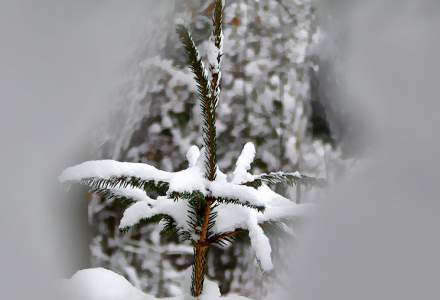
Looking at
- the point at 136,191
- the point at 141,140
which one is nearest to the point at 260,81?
the point at 141,140

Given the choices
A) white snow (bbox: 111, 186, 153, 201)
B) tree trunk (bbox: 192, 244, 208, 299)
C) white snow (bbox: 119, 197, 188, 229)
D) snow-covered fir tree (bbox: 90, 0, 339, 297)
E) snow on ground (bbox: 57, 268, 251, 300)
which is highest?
snow-covered fir tree (bbox: 90, 0, 339, 297)

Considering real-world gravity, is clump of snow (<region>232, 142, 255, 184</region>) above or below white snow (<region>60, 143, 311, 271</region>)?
above

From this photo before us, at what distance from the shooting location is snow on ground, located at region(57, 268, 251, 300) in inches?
22.9

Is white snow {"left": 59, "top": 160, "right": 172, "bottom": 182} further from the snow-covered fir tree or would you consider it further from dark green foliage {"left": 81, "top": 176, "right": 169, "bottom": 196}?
the snow-covered fir tree

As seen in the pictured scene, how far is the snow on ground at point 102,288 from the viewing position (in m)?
0.58

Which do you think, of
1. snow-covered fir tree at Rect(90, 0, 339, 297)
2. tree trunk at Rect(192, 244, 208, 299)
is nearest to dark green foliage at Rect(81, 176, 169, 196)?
tree trunk at Rect(192, 244, 208, 299)

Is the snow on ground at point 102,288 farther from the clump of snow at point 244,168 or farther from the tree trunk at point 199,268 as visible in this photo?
the clump of snow at point 244,168

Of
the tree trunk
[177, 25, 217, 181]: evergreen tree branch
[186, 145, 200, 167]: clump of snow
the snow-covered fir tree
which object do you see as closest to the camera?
[177, 25, 217, 181]: evergreen tree branch

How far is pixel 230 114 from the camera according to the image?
60.3 inches

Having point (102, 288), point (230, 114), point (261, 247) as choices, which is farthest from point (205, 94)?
point (230, 114)

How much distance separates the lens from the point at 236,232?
2.19 ft

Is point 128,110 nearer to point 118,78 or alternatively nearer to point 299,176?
point 118,78

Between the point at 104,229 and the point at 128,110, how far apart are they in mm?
451

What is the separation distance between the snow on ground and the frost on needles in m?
0.03
